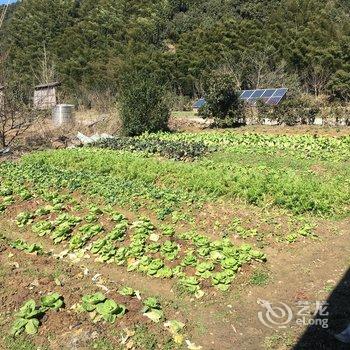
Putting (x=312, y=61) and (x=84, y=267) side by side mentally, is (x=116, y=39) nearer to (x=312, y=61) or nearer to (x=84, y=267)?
(x=312, y=61)

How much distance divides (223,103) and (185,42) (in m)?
27.7

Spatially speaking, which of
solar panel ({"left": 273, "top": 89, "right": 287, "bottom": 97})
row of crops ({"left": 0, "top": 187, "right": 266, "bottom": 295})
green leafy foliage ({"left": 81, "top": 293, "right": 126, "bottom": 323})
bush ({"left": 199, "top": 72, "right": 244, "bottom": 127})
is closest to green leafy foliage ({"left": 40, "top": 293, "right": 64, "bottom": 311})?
green leafy foliage ({"left": 81, "top": 293, "right": 126, "bottom": 323})

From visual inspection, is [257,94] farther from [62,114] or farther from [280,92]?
[62,114]

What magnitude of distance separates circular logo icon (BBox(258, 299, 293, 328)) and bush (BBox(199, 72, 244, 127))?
610 inches

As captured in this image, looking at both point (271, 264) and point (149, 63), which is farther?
point (149, 63)

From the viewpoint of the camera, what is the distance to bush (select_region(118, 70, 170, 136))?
1800 centimetres

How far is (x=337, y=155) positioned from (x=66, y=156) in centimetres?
714

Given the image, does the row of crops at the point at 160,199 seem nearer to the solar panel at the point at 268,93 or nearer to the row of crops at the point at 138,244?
the row of crops at the point at 138,244

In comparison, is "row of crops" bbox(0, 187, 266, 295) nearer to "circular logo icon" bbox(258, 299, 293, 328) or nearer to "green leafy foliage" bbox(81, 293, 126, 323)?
"circular logo icon" bbox(258, 299, 293, 328)

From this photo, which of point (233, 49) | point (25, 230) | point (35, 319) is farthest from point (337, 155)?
point (233, 49)

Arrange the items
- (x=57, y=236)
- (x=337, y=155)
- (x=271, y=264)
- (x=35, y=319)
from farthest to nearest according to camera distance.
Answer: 1. (x=337, y=155)
2. (x=57, y=236)
3. (x=271, y=264)
4. (x=35, y=319)

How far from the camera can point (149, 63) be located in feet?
138

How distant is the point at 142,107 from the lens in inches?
712

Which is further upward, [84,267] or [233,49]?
[233,49]
